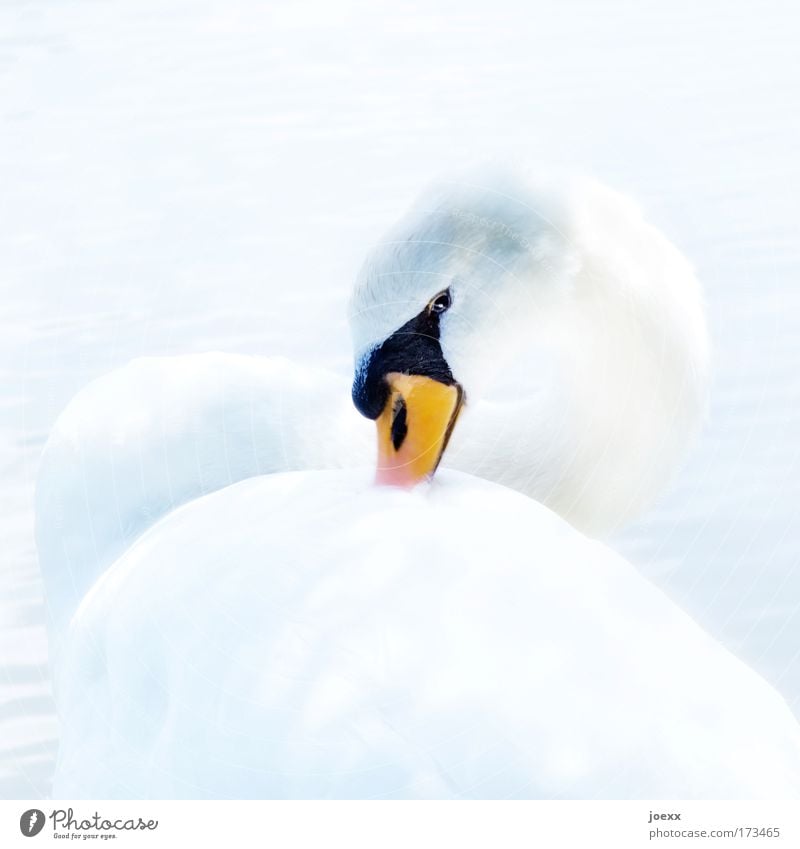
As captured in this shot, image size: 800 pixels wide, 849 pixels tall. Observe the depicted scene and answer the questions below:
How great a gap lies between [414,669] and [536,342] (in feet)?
2.11

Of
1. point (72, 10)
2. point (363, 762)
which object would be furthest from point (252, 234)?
point (72, 10)

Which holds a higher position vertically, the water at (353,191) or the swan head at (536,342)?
the swan head at (536,342)

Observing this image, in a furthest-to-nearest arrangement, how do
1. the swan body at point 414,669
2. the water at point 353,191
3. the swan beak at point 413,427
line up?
the water at point 353,191 < the swan beak at point 413,427 < the swan body at point 414,669

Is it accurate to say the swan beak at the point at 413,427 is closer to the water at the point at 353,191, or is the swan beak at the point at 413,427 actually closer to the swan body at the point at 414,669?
the swan body at the point at 414,669

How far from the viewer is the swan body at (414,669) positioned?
4.57 ft

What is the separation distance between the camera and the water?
2.30 meters

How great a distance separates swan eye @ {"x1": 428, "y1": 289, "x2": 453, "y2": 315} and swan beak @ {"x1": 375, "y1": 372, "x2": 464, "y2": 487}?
0.08m

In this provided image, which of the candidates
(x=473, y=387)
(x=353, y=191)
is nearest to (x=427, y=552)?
(x=473, y=387)

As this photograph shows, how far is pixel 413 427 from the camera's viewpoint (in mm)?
1784

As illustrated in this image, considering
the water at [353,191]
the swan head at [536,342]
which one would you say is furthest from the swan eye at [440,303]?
the water at [353,191]

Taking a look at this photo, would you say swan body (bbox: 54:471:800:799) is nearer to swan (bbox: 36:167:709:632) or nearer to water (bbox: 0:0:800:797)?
swan (bbox: 36:167:709:632)

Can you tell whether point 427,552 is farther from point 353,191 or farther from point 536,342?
point 353,191

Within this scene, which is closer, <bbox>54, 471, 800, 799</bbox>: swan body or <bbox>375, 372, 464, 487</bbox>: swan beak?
<bbox>54, 471, 800, 799</bbox>: swan body

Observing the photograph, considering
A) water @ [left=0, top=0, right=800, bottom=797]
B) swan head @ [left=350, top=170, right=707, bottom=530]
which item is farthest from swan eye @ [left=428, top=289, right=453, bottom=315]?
water @ [left=0, top=0, right=800, bottom=797]
